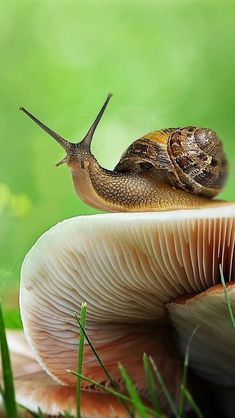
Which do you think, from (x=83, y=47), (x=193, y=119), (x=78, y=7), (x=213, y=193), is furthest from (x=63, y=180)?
(x=213, y=193)

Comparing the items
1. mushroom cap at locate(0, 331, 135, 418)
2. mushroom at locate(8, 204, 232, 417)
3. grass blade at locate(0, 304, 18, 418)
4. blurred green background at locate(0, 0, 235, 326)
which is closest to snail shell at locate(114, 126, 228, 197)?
mushroom at locate(8, 204, 232, 417)

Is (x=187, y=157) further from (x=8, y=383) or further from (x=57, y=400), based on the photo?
(x=8, y=383)

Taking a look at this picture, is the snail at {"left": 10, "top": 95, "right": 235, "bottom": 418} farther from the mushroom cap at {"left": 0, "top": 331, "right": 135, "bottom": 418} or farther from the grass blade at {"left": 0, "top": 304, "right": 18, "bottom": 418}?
the grass blade at {"left": 0, "top": 304, "right": 18, "bottom": 418}

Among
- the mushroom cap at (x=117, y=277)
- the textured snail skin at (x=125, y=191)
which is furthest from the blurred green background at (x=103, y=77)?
the mushroom cap at (x=117, y=277)

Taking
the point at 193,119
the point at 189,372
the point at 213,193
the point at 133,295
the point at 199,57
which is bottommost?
the point at 189,372

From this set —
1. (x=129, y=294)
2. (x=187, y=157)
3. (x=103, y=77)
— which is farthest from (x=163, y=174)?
(x=103, y=77)

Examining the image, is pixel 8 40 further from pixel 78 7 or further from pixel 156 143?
pixel 156 143

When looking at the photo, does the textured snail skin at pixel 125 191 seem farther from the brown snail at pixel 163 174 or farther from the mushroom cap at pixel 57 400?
the mushroom cap at pixel 57 400
